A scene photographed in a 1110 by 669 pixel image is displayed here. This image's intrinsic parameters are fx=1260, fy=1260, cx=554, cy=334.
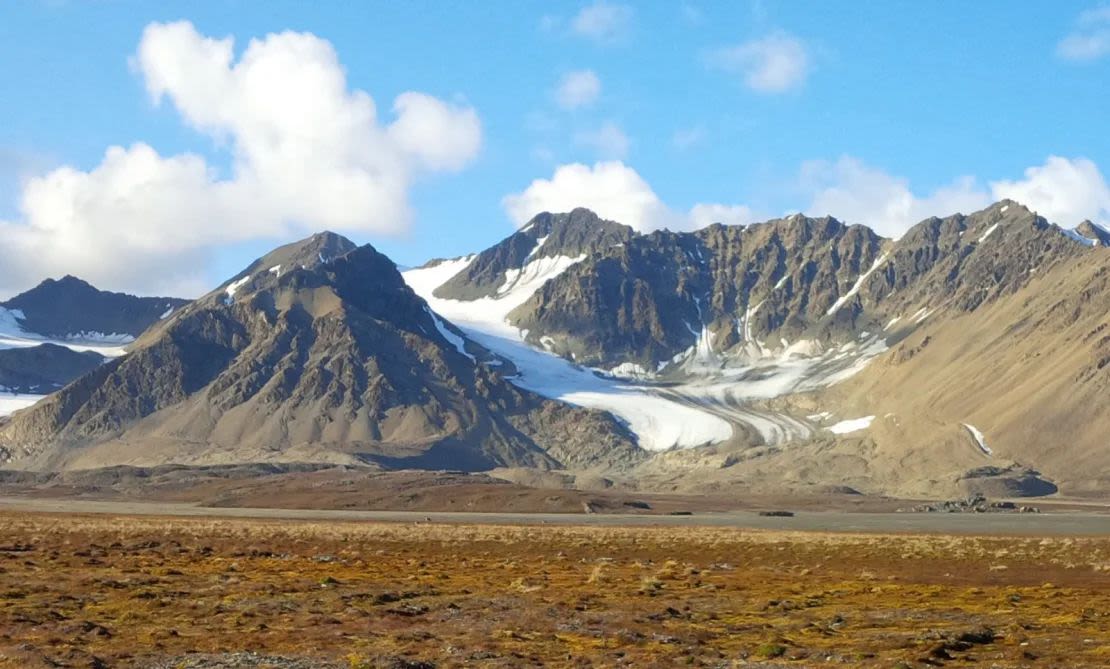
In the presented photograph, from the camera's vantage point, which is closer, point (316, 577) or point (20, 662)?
point (20, 662)

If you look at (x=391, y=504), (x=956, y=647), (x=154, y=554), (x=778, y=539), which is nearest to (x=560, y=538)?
(x=778, y=539)

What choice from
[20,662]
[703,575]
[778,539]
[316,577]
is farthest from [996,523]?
[20,662]

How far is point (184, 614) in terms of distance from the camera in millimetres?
28953

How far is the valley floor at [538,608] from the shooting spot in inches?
925

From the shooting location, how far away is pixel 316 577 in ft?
131

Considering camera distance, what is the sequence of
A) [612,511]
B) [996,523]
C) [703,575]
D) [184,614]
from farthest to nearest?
→ [612,511] → [996,523] → [703,575] → [184,614]

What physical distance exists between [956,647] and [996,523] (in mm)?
101345

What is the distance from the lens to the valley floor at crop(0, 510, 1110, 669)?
77.0 ft

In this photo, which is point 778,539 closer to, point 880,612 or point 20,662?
point 880,612

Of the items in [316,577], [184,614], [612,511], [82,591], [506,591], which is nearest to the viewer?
[184,614]

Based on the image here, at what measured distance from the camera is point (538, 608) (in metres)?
31.3

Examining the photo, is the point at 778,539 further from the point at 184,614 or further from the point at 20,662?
the point at 20,662

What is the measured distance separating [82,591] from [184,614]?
610cm

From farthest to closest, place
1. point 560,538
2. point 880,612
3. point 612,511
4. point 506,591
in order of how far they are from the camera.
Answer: point 612,511 → point 560,538 → point 506,591 → point 880,612
